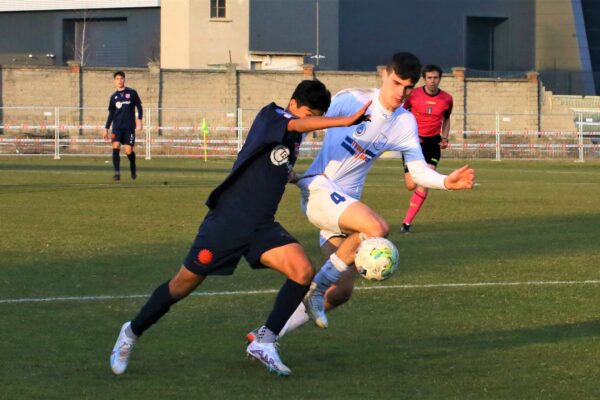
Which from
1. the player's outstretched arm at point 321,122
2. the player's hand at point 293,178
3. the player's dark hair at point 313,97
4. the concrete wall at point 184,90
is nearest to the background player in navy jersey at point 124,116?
the player's hand at point 293,178

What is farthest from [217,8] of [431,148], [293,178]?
[293,178]

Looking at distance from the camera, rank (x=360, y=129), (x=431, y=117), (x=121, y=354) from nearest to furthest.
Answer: (x=121, y=354)
(x=360, y=129)
(x=431, y=117)

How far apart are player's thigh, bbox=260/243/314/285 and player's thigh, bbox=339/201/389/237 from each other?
73 centimetres

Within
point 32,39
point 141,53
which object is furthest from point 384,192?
point 32,39

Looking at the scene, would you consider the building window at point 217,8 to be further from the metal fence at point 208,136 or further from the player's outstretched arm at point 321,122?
the player's outstretched arm at point 321,122

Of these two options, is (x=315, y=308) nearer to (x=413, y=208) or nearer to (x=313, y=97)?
(x=313, y=97)

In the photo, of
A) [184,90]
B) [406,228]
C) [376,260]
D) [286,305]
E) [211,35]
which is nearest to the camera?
[286,305]

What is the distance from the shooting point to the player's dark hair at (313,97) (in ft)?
24.5

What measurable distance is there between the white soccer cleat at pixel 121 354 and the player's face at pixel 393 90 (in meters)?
2.50

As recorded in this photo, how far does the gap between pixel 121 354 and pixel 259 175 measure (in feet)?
4.18

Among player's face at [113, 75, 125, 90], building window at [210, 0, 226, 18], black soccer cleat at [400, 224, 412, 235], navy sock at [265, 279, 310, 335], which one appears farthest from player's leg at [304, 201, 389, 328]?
building window at [210, 0, 226, 18]

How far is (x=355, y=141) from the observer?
8586 mm

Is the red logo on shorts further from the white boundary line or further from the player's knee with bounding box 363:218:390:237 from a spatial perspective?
the white boundary line

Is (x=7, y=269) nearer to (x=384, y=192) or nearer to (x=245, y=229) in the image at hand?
(x=245, y=229)
